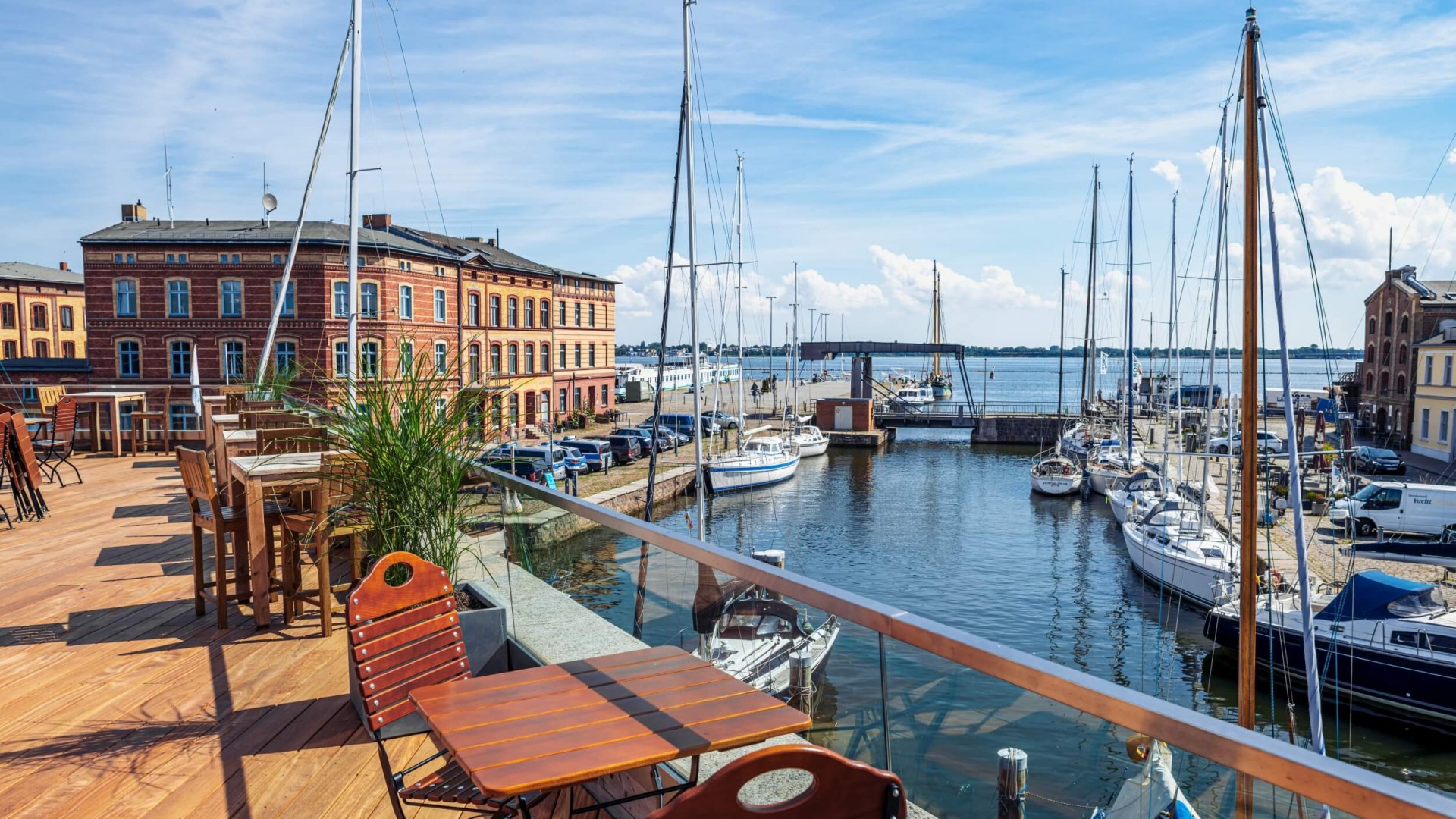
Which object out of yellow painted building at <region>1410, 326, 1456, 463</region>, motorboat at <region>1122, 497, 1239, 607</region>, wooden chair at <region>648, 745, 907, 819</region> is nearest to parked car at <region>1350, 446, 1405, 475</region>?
yellow painted building at <region>1410, 326, 1456, 463</region>

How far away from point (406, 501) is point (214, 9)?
9.23 metres

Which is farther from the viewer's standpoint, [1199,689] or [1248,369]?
[1199,689]

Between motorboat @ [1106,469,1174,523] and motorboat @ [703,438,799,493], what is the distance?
1353 cm

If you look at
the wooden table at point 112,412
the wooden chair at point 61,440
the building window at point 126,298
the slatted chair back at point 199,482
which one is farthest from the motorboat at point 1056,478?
the slatted chair back at point 199,482

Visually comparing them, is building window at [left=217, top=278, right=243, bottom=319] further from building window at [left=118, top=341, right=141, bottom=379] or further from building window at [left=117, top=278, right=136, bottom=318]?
building window at [left=118, top=341, right=141, bottom=379]

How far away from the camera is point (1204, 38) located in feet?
49.5

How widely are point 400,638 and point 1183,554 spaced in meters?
24.5

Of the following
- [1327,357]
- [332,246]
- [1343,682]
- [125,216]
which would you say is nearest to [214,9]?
[1327,357]

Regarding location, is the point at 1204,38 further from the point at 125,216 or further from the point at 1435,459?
the point at 125,216

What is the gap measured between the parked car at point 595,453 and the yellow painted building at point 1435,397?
3398 cm

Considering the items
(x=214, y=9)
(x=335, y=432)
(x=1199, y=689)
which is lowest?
(x=1199, y=689)

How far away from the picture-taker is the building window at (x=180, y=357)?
1389 inches

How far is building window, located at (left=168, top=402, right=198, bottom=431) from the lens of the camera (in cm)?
2758

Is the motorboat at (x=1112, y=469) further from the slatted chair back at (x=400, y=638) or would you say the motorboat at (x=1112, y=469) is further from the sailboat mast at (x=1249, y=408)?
the slatted chair back at (x=400, y=638)
